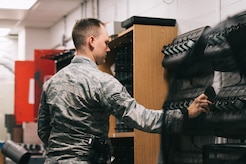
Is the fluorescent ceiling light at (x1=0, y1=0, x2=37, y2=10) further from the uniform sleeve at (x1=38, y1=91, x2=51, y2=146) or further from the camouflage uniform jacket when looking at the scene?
the camouflage uniform jacket

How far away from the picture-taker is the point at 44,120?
3.08 meters

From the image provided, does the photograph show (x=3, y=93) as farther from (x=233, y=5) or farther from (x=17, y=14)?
(x=233, y=5)

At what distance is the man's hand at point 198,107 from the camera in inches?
87.7

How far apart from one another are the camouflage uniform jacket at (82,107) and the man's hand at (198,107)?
0.36 m

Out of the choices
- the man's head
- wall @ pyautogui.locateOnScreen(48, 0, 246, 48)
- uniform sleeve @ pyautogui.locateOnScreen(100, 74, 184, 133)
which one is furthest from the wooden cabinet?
uniform sleeve @ pyautogui.locateOnScreen(100, 74, 184, 133)

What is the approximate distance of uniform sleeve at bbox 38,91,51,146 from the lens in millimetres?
3051

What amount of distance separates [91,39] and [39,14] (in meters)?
4.27

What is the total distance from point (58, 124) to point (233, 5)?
3.94ft

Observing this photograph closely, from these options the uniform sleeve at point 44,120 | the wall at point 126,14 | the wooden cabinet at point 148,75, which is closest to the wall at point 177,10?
the wall at point 126,14

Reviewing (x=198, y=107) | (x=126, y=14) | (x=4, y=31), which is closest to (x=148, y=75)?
(x=126, y=14)

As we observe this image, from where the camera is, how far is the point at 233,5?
2996mm

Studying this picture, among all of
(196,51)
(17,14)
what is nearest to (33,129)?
(17,14)

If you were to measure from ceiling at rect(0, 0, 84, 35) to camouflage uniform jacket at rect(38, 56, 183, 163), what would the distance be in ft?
11.5

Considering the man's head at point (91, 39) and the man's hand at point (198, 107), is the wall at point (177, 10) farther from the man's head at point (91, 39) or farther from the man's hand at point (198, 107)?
the man's hand at point (198, 107)
